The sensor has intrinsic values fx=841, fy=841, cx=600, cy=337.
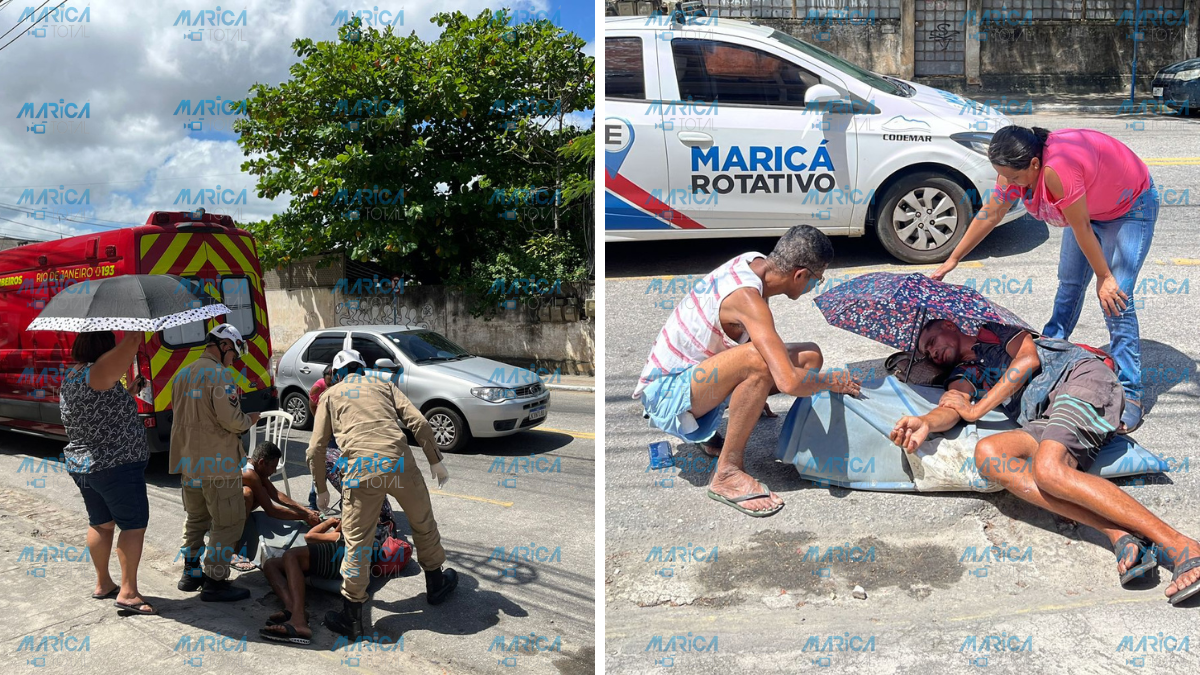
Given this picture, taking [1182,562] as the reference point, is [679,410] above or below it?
above

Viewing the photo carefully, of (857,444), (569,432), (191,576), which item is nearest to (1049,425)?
(857,444)

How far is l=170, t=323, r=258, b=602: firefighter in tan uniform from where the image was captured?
4.65 metres

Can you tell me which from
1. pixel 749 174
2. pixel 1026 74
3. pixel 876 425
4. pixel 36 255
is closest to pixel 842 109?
pixel 749 174

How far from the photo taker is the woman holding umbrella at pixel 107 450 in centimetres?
440

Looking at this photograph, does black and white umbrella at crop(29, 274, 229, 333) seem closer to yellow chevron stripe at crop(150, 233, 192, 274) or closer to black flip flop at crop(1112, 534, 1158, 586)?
yellow chevron stripe at crop(150, 233, 192, 274)

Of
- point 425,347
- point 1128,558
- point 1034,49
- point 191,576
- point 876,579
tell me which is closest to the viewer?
point 1128,558

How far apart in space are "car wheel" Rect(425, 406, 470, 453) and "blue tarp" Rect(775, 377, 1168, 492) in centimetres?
465

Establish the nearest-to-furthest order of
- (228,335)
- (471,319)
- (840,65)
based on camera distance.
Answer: (228,335) → (840,65) → (471,319)

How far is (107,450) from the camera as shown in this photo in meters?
4.46

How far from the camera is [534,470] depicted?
25.2ft

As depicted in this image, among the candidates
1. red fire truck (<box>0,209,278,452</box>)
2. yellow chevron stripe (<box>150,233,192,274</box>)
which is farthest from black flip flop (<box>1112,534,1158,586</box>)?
yellow chevron stripe (<box>150,233,192,274</box>)

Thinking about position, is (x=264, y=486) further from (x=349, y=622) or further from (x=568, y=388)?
(x=568, y=388)

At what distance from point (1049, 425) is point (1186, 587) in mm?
870

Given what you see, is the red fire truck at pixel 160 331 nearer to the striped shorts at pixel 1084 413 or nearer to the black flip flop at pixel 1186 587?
the striped shorts at pixel 1084 413
